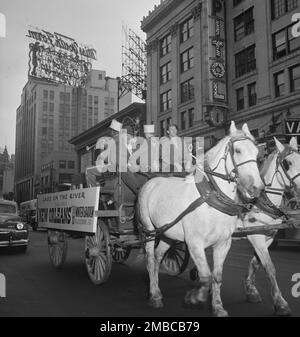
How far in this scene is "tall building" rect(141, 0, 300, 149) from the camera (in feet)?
86.6

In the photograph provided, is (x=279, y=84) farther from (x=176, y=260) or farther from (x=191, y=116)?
(x=176, y=260)

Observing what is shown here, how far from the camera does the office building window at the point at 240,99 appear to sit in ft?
97.8

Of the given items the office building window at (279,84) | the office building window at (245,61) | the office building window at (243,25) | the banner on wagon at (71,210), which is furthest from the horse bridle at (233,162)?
the office building window at (243,25)

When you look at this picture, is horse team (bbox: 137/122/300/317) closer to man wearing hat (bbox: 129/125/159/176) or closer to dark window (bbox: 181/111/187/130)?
man wearing hat (bbox: 129/125/159/176)

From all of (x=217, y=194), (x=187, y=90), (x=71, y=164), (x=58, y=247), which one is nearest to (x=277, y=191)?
(x=217, y=194)

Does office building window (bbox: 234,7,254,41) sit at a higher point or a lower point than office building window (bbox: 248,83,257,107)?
higher

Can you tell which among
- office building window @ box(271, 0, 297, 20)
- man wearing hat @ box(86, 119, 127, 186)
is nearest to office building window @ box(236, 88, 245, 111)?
office building window @ box(271, 0, 297, 20)

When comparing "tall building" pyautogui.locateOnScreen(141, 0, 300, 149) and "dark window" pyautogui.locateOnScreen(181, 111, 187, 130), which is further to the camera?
"dark window" pyautogui.locateOnScreen(181, 111, 187, 130)

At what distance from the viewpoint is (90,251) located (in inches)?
Answer: 305

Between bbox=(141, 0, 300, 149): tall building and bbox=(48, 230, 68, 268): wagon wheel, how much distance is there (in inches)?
560

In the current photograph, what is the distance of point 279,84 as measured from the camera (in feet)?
88.7

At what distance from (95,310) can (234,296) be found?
7.72ft

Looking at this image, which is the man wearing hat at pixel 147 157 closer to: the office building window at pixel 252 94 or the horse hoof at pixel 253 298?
the horse hoof at pixel 253 298
